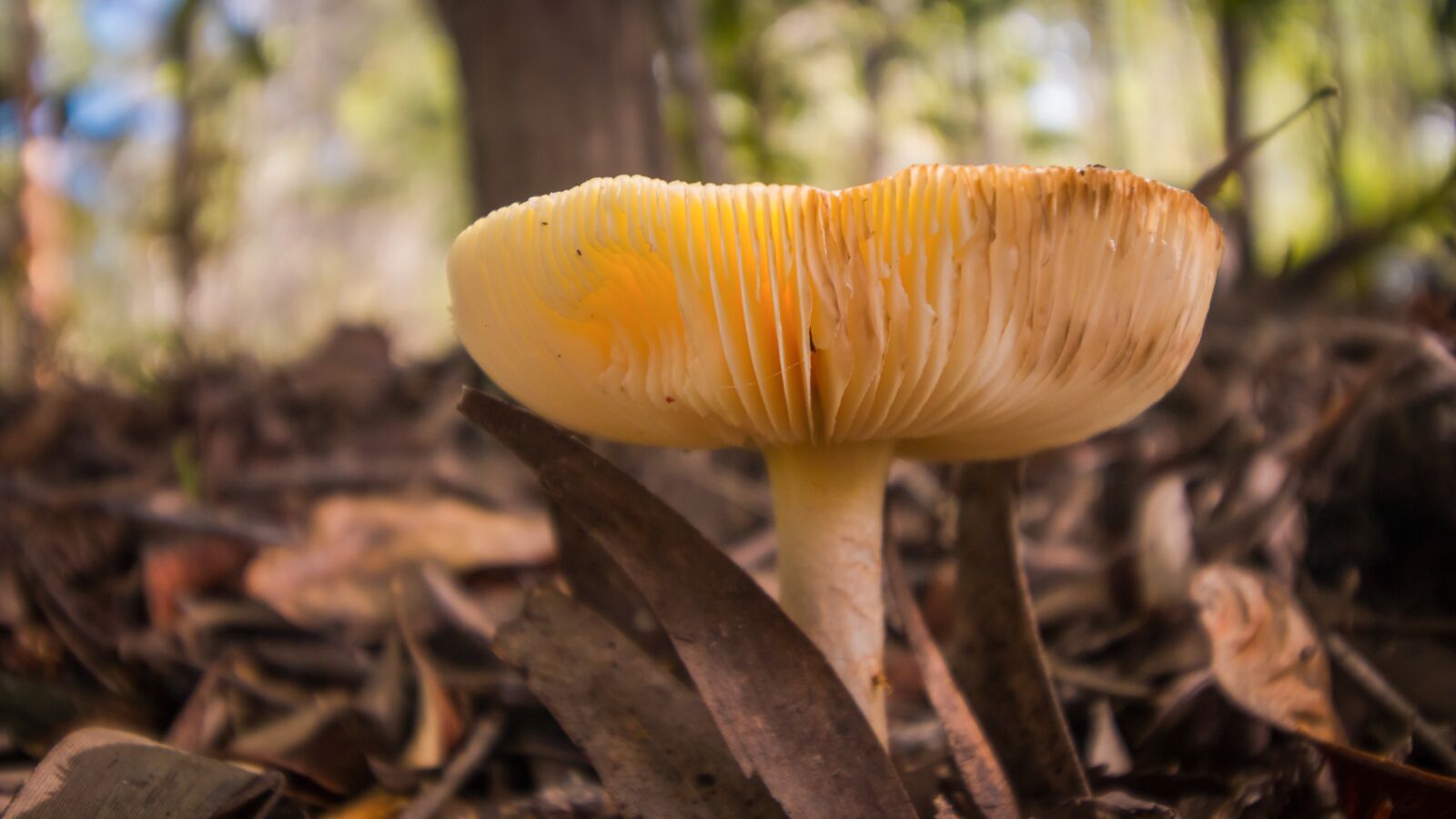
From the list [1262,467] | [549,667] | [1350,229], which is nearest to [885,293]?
[549,667]

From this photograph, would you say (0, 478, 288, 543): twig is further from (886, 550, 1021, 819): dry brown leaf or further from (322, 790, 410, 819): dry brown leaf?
(886, 550, 1021, 819): dry brown leaf

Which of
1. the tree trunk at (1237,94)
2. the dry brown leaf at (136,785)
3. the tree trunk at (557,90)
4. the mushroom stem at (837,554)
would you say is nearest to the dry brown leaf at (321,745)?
the dry brown leaf at (136,785)

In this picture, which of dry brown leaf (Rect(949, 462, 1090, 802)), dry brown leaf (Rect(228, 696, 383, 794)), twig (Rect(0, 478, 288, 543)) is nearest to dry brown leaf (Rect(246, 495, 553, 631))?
twig (Rect(0, 478, 288, 543))

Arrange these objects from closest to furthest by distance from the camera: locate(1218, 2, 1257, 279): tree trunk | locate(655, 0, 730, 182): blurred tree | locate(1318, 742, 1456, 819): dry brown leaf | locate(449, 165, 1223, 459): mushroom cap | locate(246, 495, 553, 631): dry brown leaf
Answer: locate(449, 165, 1223, 459): mushroom cap, locate(1318, 742, 1456, 819): dry brown leaf, locate(246, 495, 553, 631): dry brown leaf, locate(655, 0, 730, 182): blurred tree, locate(1218, 2, 1257, 279): tree trunk

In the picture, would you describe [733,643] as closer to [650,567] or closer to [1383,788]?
[650,567]

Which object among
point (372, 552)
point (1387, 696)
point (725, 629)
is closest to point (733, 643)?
point (725, 629)

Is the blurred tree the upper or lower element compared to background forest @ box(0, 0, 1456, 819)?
upper

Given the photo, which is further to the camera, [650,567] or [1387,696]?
[1387,696]

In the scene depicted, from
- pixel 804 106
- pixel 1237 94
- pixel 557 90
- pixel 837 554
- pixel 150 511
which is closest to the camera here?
pixel 837 554
